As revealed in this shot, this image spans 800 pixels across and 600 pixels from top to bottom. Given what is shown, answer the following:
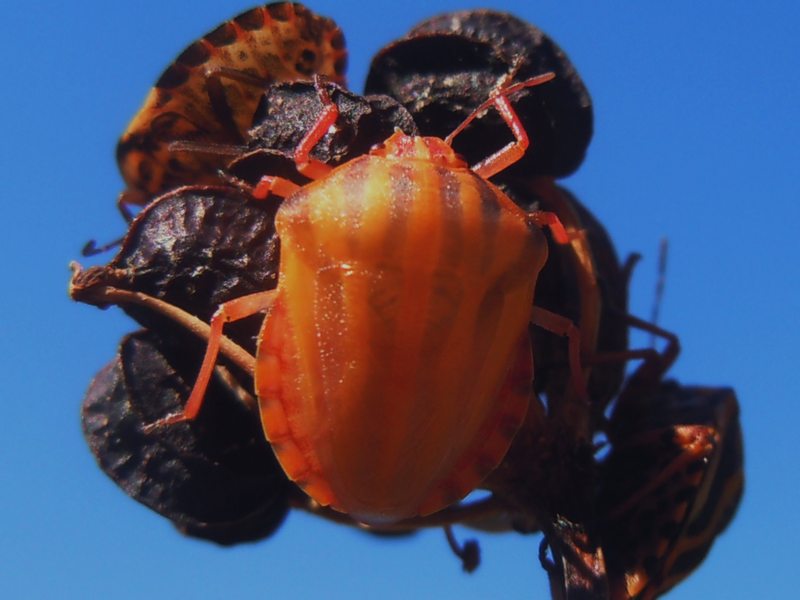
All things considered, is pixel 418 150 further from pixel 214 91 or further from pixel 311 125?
pixel 214 91

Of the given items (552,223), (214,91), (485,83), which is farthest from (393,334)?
(214,91)

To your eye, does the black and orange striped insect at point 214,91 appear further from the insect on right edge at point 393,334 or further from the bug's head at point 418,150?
the insect on right edge at point 393,334

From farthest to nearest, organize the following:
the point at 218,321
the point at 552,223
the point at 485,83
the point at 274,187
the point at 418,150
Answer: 1. the point at 485,83
2. the point at 552,223
3. the point at 418,150
4. the point at 274,187
5. the point at 218,321

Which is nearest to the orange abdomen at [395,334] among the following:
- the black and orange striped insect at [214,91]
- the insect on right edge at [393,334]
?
the insect on right edge at [393,334]

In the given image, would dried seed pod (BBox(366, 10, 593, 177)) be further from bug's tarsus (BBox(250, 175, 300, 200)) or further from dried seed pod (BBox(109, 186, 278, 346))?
dried seed pod (BBox(109, 186, 278, 346))

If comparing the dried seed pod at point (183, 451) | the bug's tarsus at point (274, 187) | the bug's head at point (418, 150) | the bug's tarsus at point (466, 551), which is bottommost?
the bug's tarsus at point (466, 551)

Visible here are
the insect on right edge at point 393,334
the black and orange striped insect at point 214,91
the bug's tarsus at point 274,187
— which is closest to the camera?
the insect on right edge at point 393,334

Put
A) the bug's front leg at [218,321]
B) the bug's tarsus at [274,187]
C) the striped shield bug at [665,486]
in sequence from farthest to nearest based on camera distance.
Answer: the striped shield bug at [665,486], the bug's tarsus at [274,187], the bug's front leg at [218,321]

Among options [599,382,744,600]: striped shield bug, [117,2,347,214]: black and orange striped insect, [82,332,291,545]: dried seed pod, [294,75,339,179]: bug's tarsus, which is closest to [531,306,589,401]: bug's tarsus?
[599,382,744,600]: striped shield bug
